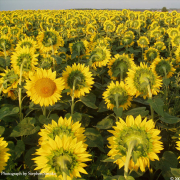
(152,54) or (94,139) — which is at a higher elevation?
(152,54)

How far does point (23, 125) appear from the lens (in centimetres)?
167

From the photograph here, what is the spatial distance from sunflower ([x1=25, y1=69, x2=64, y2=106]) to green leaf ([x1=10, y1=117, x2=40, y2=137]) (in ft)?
0.69

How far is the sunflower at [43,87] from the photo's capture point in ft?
5.51

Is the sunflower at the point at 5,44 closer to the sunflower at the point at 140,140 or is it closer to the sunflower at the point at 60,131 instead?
the sunflower at the point at 60,131

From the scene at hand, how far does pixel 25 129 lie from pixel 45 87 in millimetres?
441

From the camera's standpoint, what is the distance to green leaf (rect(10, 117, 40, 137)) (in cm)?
158

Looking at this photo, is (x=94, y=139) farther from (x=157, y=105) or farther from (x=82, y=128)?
(x=157, y=105)

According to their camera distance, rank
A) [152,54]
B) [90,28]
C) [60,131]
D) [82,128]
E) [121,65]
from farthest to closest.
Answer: [90,28]
[152,54]
[121,65]
[82,128]
[60,131]

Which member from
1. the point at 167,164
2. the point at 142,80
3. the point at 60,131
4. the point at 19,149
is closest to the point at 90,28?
the point at 142,80

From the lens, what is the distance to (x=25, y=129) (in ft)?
5.35

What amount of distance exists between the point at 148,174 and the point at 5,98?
2.14m

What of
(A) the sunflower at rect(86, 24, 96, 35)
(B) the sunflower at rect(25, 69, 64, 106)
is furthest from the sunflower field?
(A) the sunflower at rect(86, 24, 96, 35)

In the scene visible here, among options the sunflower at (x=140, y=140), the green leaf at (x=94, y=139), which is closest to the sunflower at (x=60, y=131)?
the sunflower at (x=140, y=140)

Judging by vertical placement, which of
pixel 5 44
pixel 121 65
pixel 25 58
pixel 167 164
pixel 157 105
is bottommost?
pixel 167 164
